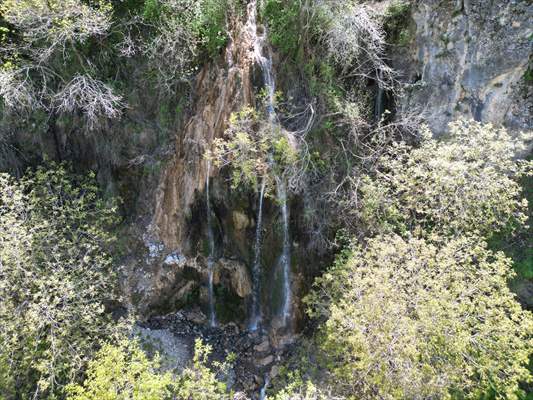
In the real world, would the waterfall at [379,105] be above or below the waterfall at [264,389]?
above

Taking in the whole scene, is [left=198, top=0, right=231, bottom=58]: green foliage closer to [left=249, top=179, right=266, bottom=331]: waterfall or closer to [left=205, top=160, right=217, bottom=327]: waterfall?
[left=205, top=160, right=217, bottom=327]: waterfall

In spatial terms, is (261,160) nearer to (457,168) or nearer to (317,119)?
(317,119)

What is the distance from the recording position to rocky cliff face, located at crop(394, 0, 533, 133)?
8531 millimetres

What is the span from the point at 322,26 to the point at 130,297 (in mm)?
8299

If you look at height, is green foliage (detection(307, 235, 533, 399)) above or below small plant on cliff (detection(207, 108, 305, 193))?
below

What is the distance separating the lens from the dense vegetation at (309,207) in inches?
252

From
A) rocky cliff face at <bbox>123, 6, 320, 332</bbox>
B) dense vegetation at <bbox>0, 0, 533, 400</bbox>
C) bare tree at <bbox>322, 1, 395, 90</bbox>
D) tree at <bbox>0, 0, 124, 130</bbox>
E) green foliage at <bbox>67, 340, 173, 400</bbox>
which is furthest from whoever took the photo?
rocky cliff face at <bbox>123, 6, 320, 332</bbox>

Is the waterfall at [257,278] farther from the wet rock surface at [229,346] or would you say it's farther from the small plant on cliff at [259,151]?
the small plant on cliff at [259,151]

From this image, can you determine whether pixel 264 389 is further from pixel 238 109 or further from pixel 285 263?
pixel 238 109

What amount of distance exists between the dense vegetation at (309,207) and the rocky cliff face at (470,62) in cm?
63

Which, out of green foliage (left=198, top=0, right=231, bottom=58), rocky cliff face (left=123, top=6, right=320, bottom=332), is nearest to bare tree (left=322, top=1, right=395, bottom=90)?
rocky cliff face (left=123, top=6, right=320, bottom=332)

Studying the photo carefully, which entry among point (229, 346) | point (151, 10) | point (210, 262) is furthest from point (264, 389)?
point (151, 10)

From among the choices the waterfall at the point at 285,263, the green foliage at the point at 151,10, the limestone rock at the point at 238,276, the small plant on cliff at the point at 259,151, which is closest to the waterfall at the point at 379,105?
the small plant on cliff at the point at 259,151

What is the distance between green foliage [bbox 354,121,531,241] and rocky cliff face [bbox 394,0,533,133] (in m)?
1.10
